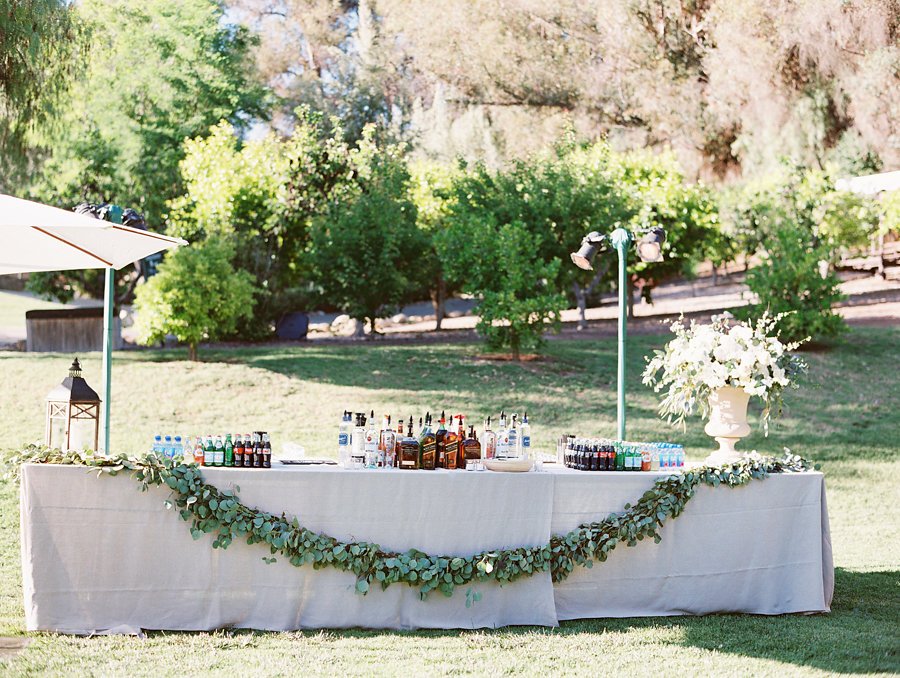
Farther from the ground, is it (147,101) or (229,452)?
(147,101)

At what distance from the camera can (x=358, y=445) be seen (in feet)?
15.8

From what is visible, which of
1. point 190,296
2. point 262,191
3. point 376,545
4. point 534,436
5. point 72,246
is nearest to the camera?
point 376,545

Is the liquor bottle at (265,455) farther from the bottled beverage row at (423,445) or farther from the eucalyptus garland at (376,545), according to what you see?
the bottled beverage row at (423,445)

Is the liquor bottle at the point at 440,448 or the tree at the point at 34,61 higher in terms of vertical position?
the tree at the point at 34,61

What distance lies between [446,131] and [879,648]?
18.2 m

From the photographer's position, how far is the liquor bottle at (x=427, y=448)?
4.77m

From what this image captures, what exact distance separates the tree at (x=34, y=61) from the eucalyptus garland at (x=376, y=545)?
7.72 metres

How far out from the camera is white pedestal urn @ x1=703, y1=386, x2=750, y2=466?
516 cm

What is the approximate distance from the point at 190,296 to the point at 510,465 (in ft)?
27.2

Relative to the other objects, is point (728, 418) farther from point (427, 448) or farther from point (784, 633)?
point (427, 448)

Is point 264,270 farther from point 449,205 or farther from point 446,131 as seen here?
point 446,131

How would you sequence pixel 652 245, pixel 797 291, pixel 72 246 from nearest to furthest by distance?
1. pixel 72 246
2. pixel 652 245
3. pixel 797 291

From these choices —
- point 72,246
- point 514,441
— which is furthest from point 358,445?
point 72,246

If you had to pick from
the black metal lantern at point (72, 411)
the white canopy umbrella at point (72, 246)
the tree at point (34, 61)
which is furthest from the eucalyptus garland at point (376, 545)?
the tree at point (34, 61)
